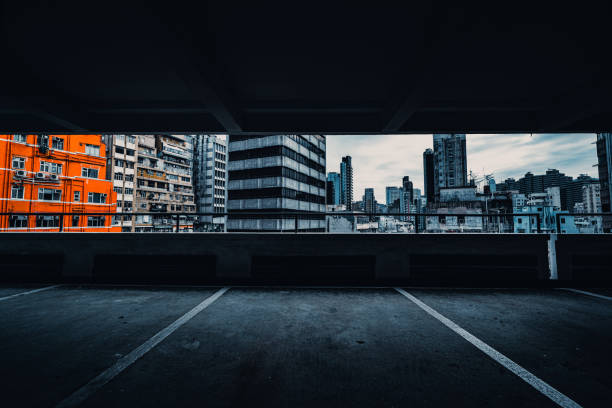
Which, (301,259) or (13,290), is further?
(301,259)

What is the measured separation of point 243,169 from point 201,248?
2079 inches

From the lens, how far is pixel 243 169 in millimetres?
58875

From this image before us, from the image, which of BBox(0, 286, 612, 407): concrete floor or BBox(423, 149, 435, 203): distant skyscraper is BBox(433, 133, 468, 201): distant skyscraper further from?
BBox(0, 286, 612, 407): concrete floor

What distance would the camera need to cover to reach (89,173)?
39.6m

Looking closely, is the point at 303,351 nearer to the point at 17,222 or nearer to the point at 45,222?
the point at 17,222

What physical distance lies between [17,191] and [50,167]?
514 cm

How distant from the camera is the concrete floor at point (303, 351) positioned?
2.94 m

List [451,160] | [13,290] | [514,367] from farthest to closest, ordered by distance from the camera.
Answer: [451,160]
[13,290]
[514,367]

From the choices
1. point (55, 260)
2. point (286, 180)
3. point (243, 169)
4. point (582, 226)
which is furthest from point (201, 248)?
point (243, 169)

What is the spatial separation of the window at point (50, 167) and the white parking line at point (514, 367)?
1840 inches
